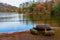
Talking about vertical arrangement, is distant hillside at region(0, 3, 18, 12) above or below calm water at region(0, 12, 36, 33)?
above

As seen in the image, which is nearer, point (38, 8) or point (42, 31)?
point (42, 31)

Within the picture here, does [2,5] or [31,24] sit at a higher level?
[2,5]

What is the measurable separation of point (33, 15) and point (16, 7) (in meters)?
0.76

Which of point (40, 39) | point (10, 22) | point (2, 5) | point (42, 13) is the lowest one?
point (40, 39)

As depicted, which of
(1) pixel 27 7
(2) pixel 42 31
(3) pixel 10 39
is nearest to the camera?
(3) pixel 10 39

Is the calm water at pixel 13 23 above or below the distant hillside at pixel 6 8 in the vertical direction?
below

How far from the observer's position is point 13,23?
5086 mm

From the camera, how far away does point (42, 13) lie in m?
5.21

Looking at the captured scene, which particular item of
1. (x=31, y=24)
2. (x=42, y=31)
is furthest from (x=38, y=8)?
(x=42, y=31)

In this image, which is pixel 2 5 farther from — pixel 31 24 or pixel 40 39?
pixel 40 39

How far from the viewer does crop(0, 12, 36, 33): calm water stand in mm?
4840

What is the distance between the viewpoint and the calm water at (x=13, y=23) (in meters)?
4.84

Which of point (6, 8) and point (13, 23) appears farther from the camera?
Result: point (13, 23)

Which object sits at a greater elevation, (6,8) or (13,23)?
(6,8)
